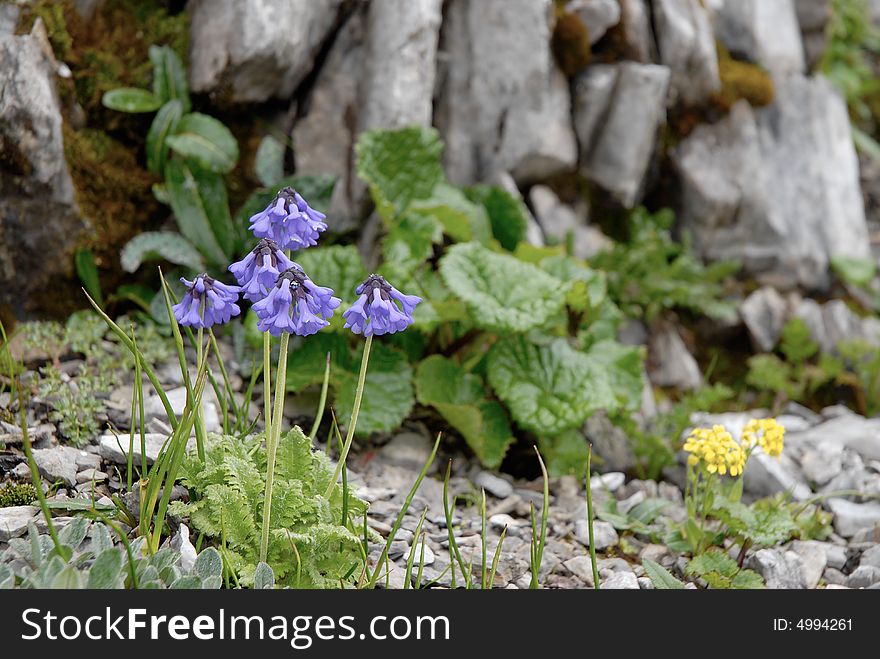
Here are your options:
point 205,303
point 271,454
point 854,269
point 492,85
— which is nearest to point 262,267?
point 205,303

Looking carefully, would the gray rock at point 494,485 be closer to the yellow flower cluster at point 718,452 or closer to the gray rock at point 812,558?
the yellow flower cluster at point 718,452

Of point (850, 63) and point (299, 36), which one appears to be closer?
point (299, 36)

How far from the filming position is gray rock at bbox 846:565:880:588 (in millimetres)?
2945

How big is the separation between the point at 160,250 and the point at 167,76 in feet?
3.00

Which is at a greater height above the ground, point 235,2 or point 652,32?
point 652,32

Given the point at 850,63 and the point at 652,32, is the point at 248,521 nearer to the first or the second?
the point at 652,32

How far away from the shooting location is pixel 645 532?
3.13m

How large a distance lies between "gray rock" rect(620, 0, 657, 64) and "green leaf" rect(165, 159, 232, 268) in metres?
2.76

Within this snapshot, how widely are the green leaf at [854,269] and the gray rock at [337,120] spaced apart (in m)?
3.38

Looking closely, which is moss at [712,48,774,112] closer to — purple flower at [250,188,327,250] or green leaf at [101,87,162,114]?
green leaf at [101,87,162,114]

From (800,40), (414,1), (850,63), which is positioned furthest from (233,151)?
(850,63)

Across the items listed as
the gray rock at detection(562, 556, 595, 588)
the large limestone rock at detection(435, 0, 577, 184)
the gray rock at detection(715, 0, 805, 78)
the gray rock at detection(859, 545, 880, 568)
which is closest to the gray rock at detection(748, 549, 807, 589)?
the gray rock at detection(859, 545, 880, 568)
